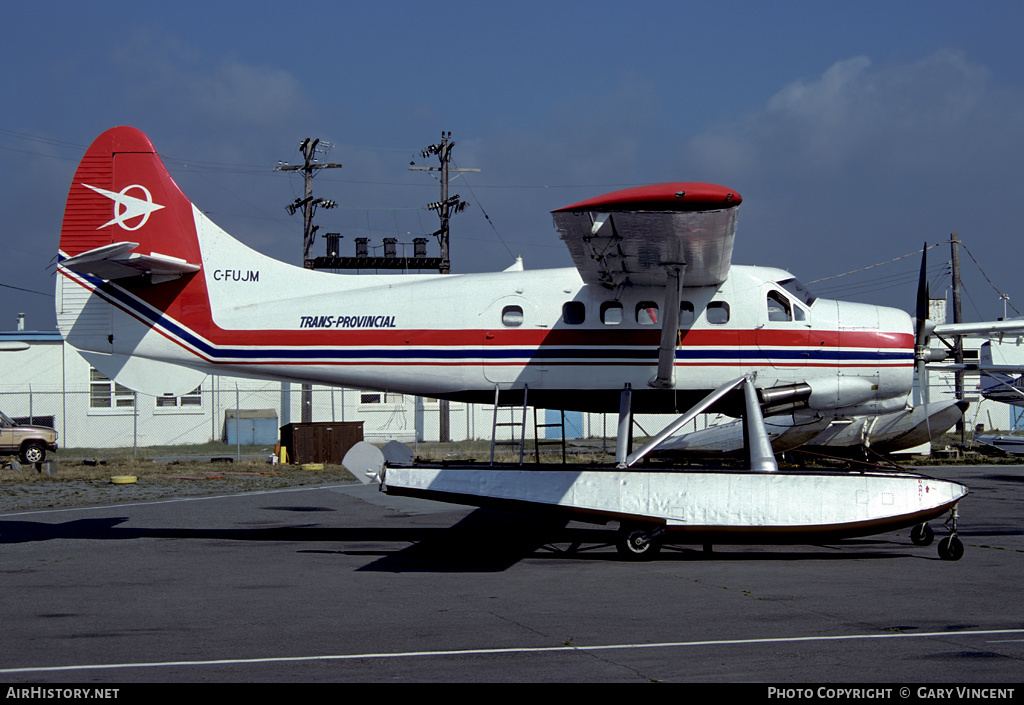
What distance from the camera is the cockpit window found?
33.8 ft

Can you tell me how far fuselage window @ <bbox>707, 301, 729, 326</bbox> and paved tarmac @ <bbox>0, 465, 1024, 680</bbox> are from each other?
2674 mm

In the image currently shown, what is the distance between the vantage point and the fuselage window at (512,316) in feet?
33.8

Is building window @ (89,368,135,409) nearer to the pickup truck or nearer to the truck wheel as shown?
the pickup truck

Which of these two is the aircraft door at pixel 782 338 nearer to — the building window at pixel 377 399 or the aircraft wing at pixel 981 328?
the aircraft wing at pixel 981 328

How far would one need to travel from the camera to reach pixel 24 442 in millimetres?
23094

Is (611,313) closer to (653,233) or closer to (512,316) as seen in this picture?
(512,316)

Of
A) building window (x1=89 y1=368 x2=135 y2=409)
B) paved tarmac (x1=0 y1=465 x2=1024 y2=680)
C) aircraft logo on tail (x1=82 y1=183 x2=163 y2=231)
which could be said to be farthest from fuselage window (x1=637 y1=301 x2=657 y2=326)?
building window (x1=89 y1=368 x2=135 y2=409)

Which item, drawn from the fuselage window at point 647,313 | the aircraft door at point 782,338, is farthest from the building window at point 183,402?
the aircraft door at point 782,338

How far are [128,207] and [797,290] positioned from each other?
8.53m

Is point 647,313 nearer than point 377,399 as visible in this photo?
Yes

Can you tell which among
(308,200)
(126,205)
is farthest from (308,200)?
(126,205)

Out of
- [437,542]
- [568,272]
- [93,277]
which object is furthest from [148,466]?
[568,272]

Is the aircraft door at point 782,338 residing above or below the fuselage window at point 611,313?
below

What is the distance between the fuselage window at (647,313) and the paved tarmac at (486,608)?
2707 mm
